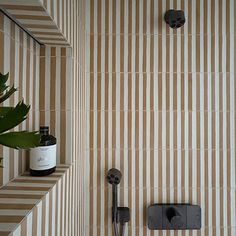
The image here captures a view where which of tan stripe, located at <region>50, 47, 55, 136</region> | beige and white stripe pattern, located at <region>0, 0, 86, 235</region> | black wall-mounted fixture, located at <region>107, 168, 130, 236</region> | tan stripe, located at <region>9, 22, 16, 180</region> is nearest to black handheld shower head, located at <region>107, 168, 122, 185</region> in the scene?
black wall-mounted fixture, located at <region>107, 168, 130, 236</region>

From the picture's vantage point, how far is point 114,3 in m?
1.39

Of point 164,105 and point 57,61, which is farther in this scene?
point 164,105

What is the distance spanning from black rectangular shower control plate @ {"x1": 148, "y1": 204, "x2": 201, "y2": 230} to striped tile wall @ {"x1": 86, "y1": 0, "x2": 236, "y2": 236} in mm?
39

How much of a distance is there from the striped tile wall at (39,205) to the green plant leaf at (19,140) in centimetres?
19

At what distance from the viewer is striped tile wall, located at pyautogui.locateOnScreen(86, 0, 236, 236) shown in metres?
1.38

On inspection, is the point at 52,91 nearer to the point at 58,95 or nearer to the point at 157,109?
the point at 58,95

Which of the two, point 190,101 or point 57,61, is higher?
point 57,61

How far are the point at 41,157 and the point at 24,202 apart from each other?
0.22 m

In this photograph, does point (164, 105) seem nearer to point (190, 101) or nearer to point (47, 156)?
point (190, 101)

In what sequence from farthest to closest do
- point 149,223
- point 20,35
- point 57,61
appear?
point 149,223 → point 57,61 → point 20,35

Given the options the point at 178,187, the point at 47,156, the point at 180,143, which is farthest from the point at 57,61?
the point at 178,187

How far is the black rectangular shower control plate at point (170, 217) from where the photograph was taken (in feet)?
4.43

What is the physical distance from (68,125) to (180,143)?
643 mm

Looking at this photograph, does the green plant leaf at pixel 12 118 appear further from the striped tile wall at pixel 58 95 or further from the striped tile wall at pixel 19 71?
the striped tile wall at pixel 58 95
